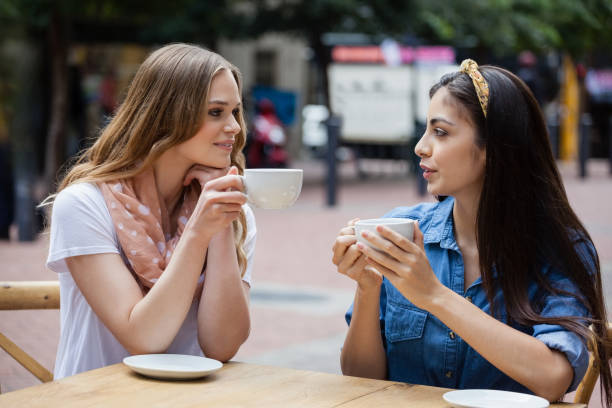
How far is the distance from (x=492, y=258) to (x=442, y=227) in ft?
0.80

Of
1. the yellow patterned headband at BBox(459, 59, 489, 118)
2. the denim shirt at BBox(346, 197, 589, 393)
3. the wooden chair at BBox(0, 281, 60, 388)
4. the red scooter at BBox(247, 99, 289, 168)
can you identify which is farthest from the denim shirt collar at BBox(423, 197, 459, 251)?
the red scooter at BBox(247, 99, 289, 168)

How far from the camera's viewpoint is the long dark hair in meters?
2.51

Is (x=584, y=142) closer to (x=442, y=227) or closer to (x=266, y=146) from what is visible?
(x=266, y=146)

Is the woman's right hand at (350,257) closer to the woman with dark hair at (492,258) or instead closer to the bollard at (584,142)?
the woman with dark hair at (492,258)

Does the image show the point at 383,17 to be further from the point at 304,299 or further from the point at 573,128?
the point at 573,128

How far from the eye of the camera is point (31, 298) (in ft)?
9.74

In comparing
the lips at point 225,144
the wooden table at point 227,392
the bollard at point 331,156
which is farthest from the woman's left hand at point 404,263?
the bollard at point 331,156

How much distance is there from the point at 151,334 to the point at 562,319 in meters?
1.09

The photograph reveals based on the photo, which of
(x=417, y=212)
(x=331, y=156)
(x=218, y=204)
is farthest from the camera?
(x=331, y=156)

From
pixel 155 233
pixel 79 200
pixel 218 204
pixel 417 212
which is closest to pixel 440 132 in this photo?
pixel 417 212

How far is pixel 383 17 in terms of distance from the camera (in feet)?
61.6

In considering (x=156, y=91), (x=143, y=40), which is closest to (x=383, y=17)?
(x=143, y=40)

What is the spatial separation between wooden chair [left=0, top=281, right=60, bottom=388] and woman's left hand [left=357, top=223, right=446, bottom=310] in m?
1.14

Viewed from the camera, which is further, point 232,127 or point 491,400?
point 232,127
